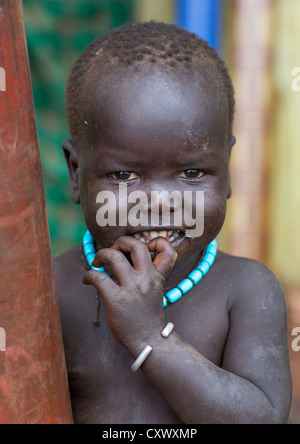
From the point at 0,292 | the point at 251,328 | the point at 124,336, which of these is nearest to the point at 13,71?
the point at 0,292

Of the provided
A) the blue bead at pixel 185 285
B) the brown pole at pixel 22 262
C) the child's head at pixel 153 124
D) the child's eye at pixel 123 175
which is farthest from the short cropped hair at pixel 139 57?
the brown pole at pixel 22 262

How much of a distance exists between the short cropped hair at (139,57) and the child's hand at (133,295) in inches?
15.6

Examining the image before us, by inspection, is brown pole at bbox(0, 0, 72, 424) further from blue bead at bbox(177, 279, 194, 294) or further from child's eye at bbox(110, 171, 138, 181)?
blue bead at bbox(177, 279, 194, 294)

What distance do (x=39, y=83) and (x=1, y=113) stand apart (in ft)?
A: 9.98

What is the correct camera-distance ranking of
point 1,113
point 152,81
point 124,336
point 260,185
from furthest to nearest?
1. point 260,185
2. point 152,81
3. point 124,336
4. point 1,113

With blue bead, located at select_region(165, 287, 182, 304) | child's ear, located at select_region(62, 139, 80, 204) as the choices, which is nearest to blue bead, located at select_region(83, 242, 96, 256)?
child's ear, located at select_region(62, 139, 80, 204)

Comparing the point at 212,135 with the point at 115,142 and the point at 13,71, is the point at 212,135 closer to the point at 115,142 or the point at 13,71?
the point at 115,142

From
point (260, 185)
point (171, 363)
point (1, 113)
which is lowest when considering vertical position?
point (260, 185)

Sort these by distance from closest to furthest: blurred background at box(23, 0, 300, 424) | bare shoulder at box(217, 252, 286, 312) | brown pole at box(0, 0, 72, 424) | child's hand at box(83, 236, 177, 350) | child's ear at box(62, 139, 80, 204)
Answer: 1. brown pole at box(0, 0, 72, 424)
2. child's hand at box(83, 236, 177, 350)
3. bare shoulder at box(217, 252, 286, 312)
4. child's ear at box(62, 139, 80, 204)
5. blurred background at box(23, 0, 300, 424)

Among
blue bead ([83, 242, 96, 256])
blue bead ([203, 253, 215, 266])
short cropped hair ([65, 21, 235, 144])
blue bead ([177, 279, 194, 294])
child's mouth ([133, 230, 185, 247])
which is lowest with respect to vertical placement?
blue bead ([177, 279, 194, 294])

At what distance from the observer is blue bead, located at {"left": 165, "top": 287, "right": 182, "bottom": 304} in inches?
60.8

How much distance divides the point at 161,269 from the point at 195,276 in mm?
277

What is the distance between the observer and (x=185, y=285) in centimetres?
156

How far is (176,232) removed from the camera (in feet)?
4.71
